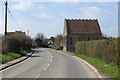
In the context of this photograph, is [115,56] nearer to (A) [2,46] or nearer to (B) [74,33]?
(A) [2,46]

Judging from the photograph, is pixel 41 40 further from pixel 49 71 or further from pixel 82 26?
pixel 49 71

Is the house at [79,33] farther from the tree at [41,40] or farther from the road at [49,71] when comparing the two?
the tree at [41,40]

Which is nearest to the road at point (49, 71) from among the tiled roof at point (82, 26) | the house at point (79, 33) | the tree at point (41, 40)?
the house at point (79, 33)

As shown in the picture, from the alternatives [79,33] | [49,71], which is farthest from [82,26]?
[49,71]

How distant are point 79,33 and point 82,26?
2.72m

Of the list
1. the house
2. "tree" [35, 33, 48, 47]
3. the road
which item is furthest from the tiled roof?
"tree" [35, 33, 48, 47]

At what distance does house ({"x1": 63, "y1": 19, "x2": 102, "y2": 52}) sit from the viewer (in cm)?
9262

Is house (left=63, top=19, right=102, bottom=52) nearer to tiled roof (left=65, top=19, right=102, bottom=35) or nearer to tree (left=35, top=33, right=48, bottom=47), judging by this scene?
tiled roof (left=65, top=19, right=102, bottom=35)

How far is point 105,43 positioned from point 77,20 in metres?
66.0

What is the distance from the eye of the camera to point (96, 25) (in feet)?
312

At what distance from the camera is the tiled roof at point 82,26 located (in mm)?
93062

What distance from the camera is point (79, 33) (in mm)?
92562

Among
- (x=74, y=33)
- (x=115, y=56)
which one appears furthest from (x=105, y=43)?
(x=74, y=33)

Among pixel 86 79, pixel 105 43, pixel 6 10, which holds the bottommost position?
pixel 86 79
